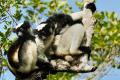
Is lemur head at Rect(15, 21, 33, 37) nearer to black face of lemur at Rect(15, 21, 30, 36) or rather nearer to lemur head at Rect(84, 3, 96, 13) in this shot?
black face of lemur at Rect(15, 21, 30, 36)

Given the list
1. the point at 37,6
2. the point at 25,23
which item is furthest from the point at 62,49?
the point at 37,6

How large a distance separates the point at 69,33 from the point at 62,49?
291mm

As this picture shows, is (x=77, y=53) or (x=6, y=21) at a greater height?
(x=6, y=21)

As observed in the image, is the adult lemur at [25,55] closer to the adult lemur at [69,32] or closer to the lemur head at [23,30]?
the lemur head at [23,30]

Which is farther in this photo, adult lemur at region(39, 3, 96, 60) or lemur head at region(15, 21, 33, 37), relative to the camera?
adult lemur at region(39, 3, 96, 60)

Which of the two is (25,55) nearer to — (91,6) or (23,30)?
(23,30)

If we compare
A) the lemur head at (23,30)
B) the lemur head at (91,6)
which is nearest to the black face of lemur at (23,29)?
the lemur head at (23,30)

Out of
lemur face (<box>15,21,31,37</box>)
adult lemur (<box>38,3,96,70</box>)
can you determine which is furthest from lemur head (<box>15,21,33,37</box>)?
adult lemur (<box>38,3,96,70</box>)

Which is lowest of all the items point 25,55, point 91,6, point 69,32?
point 25,55

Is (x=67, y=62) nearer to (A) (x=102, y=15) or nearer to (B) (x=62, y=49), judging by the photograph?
(B) (x=62, y=49)

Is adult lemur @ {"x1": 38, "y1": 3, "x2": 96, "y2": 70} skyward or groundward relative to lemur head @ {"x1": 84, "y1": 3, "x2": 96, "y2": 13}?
groundward

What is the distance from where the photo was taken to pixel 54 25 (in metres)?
6.62

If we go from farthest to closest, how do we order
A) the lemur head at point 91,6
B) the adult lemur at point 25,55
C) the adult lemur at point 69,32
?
the lemur head at point 91,6 → the adult lemur at point 69,32 → the adult lemur at point 25,55

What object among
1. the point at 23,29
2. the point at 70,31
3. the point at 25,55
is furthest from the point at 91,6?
the point at 25,55
